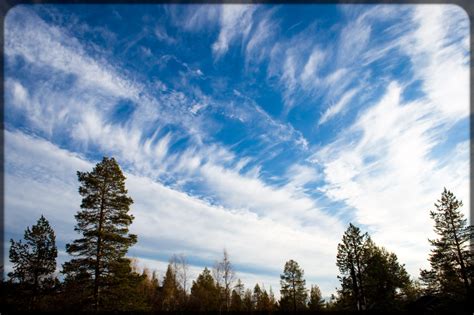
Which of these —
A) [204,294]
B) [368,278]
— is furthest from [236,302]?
[368,278]

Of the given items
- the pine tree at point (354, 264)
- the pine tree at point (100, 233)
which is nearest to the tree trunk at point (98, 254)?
the pine tree at point (100, 233)

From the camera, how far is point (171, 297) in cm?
5500

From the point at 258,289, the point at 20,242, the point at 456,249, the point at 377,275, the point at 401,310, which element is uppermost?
the point at 20,242

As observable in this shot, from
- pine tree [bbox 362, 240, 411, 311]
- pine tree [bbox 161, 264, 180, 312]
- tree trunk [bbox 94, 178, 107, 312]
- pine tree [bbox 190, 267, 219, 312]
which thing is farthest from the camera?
pine tree [bbox 161, 264, 180, 312]

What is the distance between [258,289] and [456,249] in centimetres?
6265

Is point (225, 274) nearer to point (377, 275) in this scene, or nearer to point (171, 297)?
point (171, 297)

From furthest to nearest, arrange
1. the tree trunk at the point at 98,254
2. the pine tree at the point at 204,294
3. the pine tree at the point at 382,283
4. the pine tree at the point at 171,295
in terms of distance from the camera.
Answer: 1. the pine tree at the point at 171,295
2. the pine tree at the point at 204,294
3. the pine tree at the point at 382,283
4. the tree trunk at the point at 98,254

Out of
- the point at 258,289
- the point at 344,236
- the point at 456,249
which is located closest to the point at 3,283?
the point at 344,236

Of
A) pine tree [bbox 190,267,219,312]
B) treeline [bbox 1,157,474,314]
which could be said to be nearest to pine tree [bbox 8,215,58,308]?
treeline [bbox 1,157,474,314]

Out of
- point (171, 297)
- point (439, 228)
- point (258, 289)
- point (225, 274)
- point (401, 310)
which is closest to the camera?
point (439, 228)

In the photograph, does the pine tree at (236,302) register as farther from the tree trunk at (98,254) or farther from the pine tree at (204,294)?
the tree trunk at (98,254)

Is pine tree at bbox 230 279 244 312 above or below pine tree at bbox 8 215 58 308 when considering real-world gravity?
below

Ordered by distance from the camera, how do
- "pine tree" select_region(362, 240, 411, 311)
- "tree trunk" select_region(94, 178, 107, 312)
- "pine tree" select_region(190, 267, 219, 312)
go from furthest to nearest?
"pine tree" select_region(190, 267, 219, 312) < "pine tree" select_region(362, 240, 411, 311) < "tree trunk" select_region(94, 178, 107, 312)

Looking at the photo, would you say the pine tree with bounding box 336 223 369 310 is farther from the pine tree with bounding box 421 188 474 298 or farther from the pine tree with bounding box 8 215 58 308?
the pine tree with bounding box 8 215 58 308
